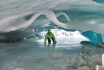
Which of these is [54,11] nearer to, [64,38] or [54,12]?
[54,12]

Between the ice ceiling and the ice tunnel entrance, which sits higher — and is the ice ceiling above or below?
above

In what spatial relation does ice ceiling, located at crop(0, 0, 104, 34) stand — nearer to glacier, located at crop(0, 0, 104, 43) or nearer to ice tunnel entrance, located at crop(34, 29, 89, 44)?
glacier, located at crop(0, 0, 104, 43)

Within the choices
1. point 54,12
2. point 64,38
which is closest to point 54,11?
point 54,12

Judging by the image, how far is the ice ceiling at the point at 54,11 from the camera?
2661mm

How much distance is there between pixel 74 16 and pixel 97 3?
1.33 metres

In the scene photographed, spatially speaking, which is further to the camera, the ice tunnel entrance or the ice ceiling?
the ice tunnel entrance

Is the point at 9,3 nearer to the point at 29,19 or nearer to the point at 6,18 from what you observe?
the point at 6,18

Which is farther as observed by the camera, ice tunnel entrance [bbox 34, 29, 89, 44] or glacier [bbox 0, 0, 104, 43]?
ice tunnel entrance [bbox 34, 29, 89, 44]

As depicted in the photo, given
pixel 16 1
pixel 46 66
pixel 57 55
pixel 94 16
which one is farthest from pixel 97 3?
pixel 57 55

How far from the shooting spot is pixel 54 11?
3.66m

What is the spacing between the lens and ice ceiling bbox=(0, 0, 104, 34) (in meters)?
2.66

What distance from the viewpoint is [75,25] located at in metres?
3.90

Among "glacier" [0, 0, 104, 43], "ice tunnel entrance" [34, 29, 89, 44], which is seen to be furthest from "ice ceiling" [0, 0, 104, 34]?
"ice tunnel entrance" [34, 29, 89, 44]

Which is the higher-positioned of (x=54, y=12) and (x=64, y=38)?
(x=54, y=12)
